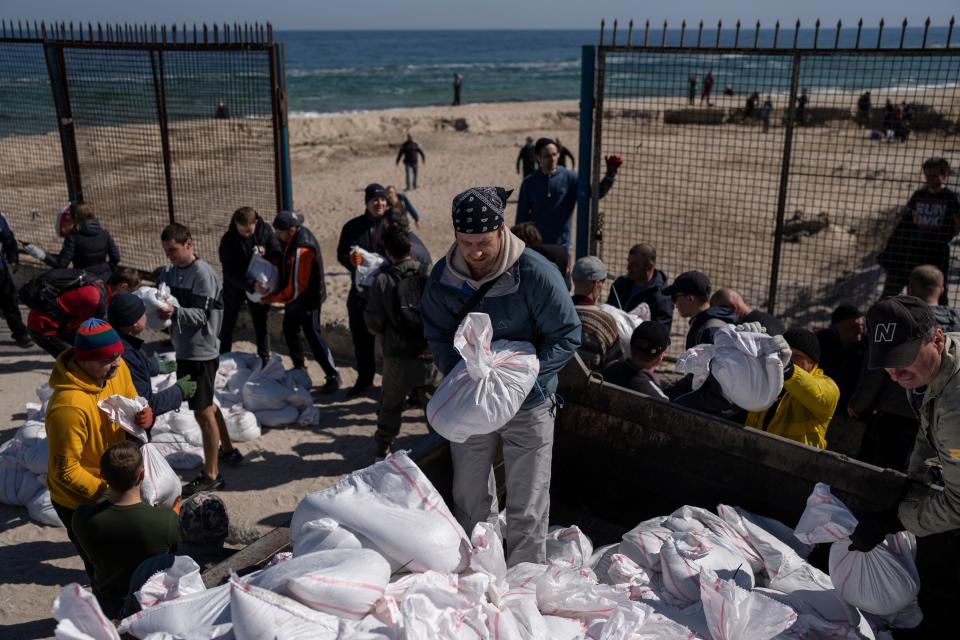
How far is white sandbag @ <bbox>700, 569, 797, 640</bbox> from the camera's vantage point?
9.54 feet

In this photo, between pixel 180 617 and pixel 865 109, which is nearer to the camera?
pixel 180 617

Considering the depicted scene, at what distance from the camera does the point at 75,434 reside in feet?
12.3

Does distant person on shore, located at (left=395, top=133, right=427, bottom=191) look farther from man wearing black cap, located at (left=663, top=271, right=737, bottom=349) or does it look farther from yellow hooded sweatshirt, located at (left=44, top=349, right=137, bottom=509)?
yellow hooded sweatshirt, located at (left=44, top=349, right=137, bottom=509)

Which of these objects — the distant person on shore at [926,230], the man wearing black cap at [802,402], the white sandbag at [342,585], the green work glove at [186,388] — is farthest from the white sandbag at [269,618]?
the distant person on shore at [926,230]

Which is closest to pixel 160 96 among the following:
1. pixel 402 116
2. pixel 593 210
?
pixel 593 210

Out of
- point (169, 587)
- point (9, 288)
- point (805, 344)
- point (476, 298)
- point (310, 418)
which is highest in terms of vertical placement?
point (476, 298)

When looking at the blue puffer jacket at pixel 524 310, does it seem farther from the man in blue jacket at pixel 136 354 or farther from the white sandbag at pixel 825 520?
the man in blue jacket at pixel 136 354

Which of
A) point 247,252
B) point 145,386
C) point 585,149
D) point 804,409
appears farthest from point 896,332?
point 247,252

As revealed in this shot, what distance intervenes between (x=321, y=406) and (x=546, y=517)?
3681 millimetres

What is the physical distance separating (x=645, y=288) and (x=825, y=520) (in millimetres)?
3022

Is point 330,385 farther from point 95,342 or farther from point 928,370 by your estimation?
point 928,370

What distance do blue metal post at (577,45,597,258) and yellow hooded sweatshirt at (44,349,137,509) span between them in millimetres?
4232

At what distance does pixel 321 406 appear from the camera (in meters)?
7.08

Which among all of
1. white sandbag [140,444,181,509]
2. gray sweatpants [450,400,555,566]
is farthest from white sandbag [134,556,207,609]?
gray sweatpants [450,400,555,566]
